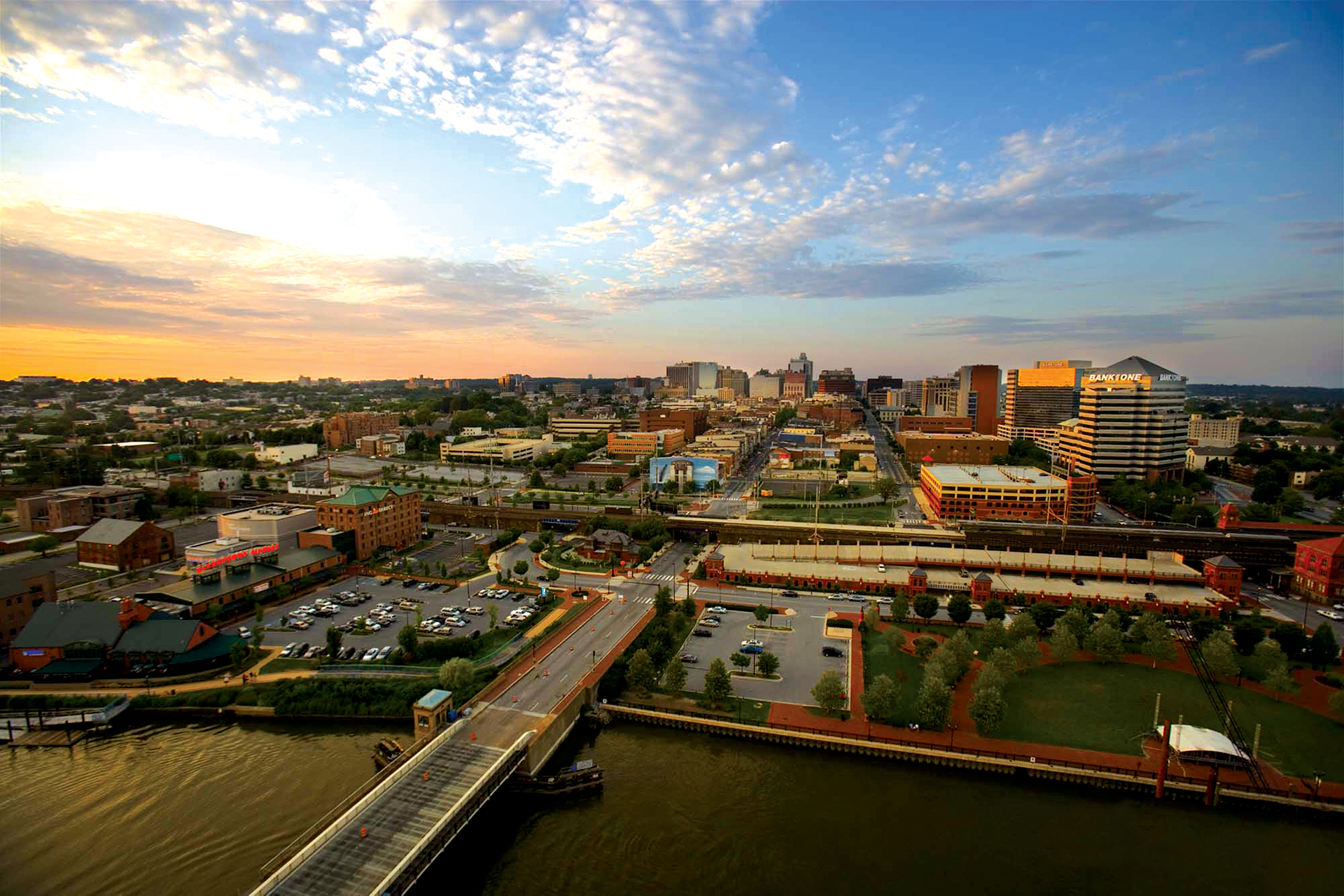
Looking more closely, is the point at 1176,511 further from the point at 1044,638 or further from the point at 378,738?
the point at 378,738

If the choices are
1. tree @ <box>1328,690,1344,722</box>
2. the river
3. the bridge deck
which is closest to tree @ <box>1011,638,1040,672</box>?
the river

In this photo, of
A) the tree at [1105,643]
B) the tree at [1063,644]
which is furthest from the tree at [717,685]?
the tree at [1105,643]

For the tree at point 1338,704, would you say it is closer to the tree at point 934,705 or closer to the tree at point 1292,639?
the tree at point 1292,639

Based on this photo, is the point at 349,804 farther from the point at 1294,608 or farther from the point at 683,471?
the point at 683,471

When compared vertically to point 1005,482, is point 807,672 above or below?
below

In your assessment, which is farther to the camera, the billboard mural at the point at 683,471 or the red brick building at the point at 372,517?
the billboard mural at the point at 683,471

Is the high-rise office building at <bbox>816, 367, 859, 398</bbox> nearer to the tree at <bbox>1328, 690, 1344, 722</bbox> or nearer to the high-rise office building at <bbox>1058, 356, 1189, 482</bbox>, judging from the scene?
the high-rise office building at <bbox>1058, 356, 1189, 482</bbox>

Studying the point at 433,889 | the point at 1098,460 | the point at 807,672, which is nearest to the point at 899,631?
the point at 807,672
